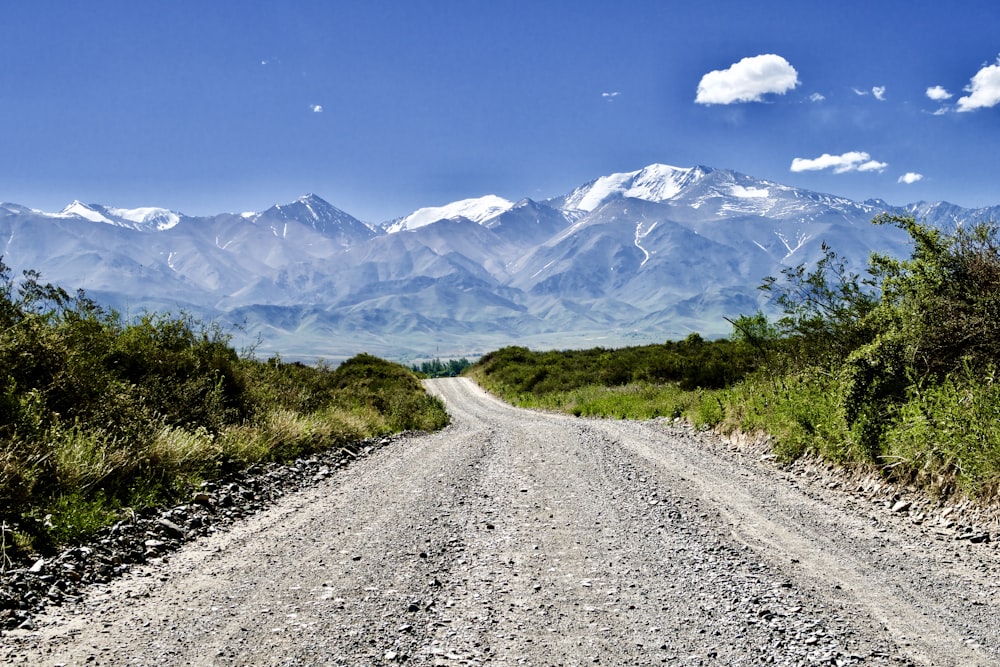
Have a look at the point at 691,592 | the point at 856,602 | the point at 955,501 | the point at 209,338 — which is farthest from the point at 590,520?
the point at 209,338

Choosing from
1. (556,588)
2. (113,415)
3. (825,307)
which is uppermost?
(825,307)

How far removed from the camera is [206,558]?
20.2 ft

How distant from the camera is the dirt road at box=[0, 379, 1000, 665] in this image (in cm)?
391

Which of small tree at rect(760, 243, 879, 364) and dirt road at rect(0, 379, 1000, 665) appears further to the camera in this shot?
small tree at rect(760, 243, 879, 364)

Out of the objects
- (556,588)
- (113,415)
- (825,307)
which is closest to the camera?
(556,588)

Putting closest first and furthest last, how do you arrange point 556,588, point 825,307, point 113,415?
1. point 556,588
2. point 113,415
3. point 825,307

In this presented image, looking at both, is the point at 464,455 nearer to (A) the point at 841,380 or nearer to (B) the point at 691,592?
(A) the point at 841,380

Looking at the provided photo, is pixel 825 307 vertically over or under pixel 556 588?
over

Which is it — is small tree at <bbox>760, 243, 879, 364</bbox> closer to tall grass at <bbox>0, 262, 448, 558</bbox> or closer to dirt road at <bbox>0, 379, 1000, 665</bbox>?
dirt road at <bbox>0, 379, 1000, 665</bbox>

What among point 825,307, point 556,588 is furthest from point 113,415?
point 825,307

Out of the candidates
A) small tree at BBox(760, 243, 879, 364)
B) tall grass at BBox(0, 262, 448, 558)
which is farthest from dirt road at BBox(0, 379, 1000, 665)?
small tree at BBox(760, 243, 879, 364)

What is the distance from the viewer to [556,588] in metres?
4.97

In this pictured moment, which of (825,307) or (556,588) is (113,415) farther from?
(825,307)

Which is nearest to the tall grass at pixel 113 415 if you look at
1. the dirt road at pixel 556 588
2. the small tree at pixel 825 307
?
the dirt road at pixel 556 588
